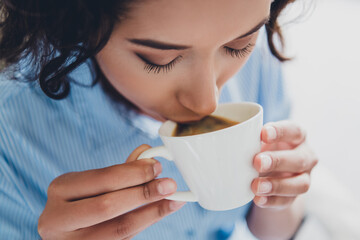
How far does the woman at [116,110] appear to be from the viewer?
547mm

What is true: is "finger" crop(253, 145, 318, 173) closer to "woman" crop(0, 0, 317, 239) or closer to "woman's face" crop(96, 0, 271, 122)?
"woman" crop(0, 0, 317, 239)

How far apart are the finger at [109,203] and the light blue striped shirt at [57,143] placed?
0.30 m

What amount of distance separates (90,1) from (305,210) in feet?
2.94

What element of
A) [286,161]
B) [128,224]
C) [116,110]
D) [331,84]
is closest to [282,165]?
[286,161]

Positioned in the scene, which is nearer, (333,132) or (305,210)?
(305,210)

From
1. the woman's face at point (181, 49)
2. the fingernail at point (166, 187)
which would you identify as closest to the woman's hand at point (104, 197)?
the fingernail at point (166, 187)

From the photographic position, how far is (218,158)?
0.56m

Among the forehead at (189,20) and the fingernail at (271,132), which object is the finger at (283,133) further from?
the forehead at (189,20)

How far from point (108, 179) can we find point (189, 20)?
0.31 m

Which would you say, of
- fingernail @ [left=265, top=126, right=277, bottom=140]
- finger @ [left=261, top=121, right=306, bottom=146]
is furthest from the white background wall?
fingernail @ [left=265, top=126, right=277, bottom=140]

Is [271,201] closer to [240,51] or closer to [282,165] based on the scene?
[282,165]

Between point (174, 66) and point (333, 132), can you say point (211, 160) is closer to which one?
point (174, 66)

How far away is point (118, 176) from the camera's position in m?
0.60

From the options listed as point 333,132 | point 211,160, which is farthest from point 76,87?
point 333,132
